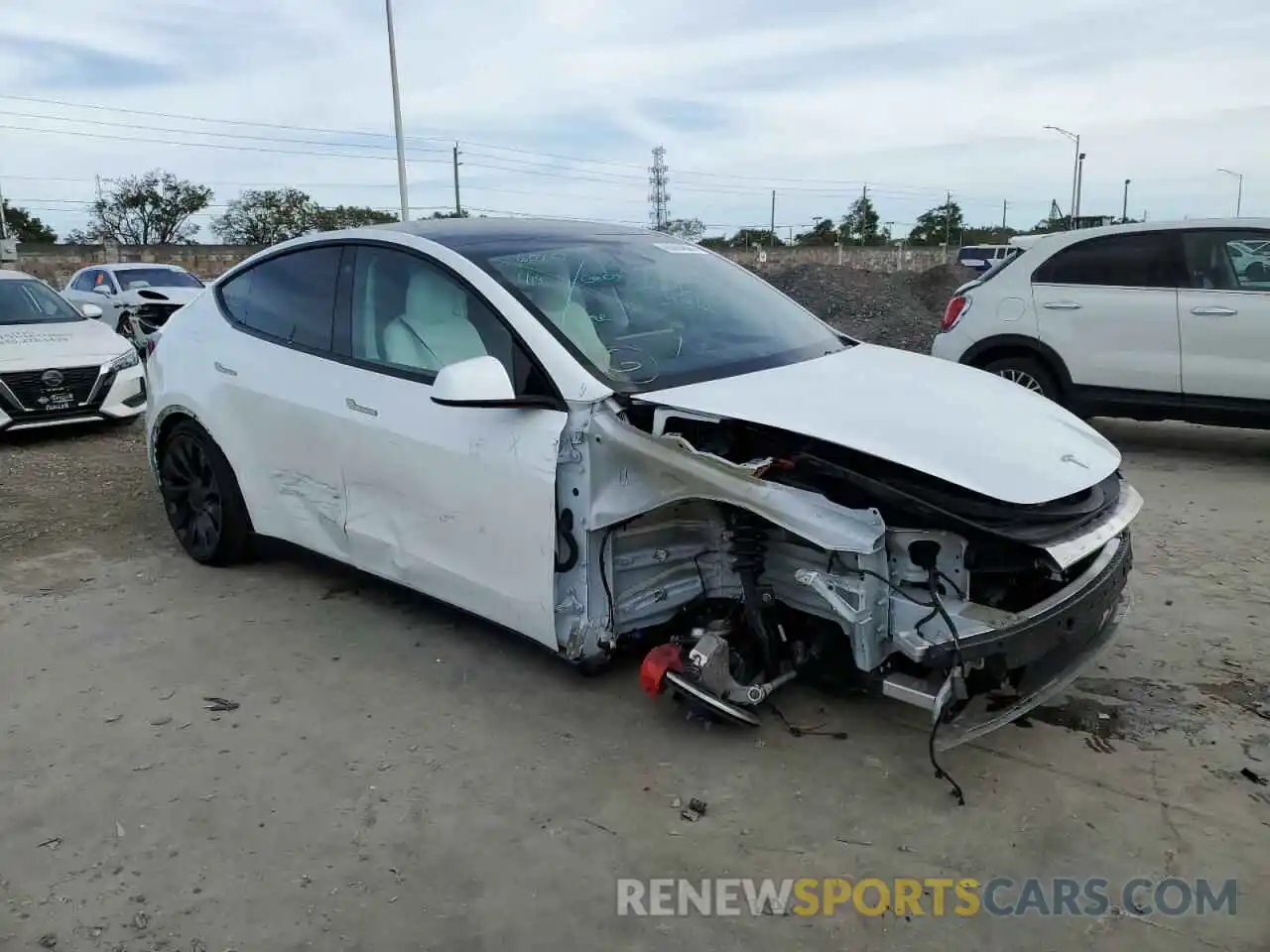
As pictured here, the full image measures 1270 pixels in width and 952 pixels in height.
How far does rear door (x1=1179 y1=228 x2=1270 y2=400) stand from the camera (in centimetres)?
682

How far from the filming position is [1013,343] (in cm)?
777

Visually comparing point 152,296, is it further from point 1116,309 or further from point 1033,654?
point 1033,654

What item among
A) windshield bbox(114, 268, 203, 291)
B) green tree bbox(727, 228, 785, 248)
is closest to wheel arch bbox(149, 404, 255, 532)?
windshield bbox(114, 268, 203, 291)

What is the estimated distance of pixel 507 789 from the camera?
3.10 meters

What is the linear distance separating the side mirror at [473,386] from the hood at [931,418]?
473mm

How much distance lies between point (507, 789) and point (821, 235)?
114 feet

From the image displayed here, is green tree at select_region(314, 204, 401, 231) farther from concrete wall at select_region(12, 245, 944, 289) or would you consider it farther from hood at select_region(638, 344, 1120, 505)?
hood at select_region(638, 344, 1120, 505)

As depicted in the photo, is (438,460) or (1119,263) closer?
(438,460)

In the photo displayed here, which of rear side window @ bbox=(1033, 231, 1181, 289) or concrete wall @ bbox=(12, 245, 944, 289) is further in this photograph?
concrete wall @ bbox=(12, 245, 944, 289)

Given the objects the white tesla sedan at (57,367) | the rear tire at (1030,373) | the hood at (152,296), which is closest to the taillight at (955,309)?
the rear tire at (1030,373)

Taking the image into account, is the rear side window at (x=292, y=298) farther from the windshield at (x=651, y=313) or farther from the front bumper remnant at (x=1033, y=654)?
the front bumper remnant at (x=1033, y=654)

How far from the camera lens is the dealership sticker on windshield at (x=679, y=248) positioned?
4.54 m

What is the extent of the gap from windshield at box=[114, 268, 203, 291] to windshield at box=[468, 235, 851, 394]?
1343 cm

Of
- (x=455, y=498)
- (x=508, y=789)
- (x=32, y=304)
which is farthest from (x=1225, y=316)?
(x=32, y=304)
